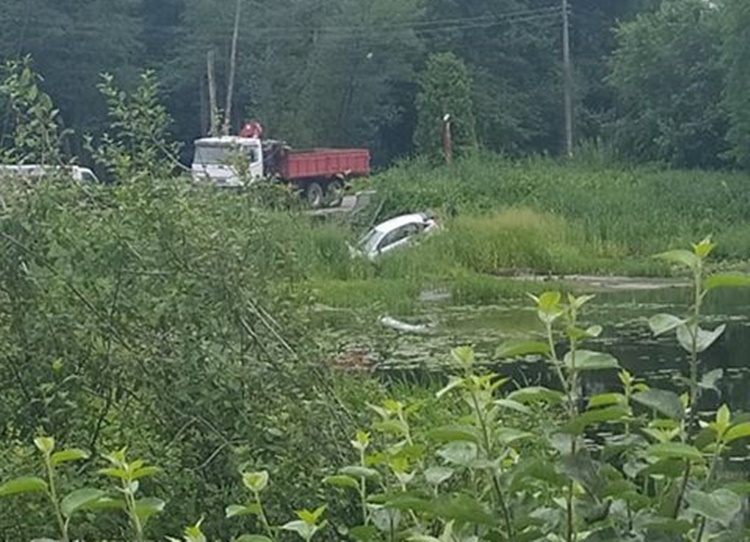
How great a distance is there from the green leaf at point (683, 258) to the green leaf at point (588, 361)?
15 centimetres

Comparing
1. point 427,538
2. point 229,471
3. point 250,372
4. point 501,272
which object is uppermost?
point 427,538

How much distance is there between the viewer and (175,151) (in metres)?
5.40

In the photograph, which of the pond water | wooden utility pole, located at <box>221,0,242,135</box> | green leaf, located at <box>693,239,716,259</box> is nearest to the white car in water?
the pond water

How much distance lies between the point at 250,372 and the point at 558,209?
26.5 m

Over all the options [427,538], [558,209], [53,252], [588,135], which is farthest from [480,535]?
[588,135]

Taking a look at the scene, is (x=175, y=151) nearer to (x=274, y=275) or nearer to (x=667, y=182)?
(x=274, y=275)

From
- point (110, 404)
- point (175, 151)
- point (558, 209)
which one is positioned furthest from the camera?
point (558, 209)

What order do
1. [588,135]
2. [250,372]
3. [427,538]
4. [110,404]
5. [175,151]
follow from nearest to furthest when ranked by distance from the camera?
[427,538] < [250,372] < [110,404] < [175,151] < [588,135]

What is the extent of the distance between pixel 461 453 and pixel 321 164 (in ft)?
115

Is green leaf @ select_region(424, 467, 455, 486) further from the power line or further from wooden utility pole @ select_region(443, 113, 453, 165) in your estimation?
the power line

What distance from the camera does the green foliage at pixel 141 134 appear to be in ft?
17.0

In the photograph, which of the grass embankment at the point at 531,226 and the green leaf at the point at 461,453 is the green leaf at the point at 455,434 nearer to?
the green leaf at the point at 461,453

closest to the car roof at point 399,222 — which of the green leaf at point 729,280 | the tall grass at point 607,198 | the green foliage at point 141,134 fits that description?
the tall grass at point 607,198

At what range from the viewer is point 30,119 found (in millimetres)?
5141
